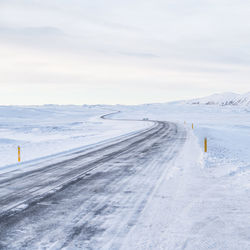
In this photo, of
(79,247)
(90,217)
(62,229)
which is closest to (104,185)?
(90,217)

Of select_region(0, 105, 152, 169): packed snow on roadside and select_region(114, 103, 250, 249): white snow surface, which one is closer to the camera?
select_region(114, 103, 250, 249): white snow surface

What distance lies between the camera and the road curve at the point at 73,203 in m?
4.80

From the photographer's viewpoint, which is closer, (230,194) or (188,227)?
(188,227)

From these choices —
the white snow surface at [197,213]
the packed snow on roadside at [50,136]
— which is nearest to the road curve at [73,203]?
the white snow surface at [197,213]

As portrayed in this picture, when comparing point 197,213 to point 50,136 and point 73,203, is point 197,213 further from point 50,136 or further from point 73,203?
point 50,136

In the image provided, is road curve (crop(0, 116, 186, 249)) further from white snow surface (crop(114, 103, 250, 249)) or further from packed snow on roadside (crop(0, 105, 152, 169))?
packed snow on roadside (crop(0, 105, 152, 169))

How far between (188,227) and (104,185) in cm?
380

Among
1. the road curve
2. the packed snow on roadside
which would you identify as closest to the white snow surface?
the road curve

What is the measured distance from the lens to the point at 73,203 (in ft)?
22.2

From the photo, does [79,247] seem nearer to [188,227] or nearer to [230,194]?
[188,227]

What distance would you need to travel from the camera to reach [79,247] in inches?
175

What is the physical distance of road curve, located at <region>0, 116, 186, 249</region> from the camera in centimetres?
480

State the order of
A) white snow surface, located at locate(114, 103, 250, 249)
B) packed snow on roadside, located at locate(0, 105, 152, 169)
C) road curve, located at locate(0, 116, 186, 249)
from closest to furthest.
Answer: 1. white snow surface, located at locate(114, 103, 250, 249)
2. road curve, located at locate(0, 116, 186, 249)
3. packed snow on roadside, located at locate(0, 105, 152, 169)

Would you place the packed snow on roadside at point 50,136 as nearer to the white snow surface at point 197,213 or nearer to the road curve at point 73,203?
the road curve at point 73,203
